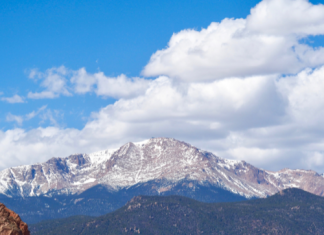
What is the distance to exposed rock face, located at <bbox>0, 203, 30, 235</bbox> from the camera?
80.4 metres

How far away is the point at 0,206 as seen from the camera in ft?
277

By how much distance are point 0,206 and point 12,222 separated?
287 cm

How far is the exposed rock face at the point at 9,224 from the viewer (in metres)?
80.4

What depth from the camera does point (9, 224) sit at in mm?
82562

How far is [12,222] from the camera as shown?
84.4 meters
